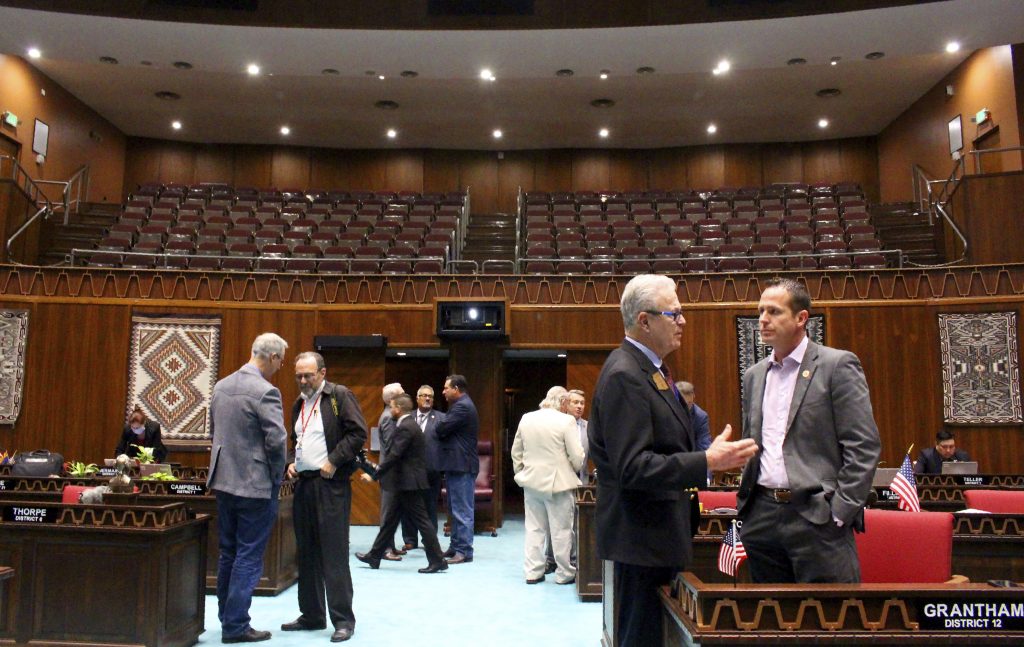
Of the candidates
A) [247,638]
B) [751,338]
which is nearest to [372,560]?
[247,638]

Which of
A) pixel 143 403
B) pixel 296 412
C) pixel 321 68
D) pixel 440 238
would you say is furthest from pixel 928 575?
pixel 321 68

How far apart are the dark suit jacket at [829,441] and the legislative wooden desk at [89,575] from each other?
2774mm

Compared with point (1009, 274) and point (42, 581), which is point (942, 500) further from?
point (42, 581)

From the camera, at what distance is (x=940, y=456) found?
712 cm

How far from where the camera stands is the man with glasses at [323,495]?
13.1 ft

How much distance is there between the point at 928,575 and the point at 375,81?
10963mm

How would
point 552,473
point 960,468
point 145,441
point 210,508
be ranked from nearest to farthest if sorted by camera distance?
point 210,508, point 552,473, point 960,468, point 145,441

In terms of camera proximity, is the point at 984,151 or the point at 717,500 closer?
the point at 717,500

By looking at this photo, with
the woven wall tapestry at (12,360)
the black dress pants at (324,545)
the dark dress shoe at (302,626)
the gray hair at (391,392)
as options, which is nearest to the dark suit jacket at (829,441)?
the black dress pants at (324,545)

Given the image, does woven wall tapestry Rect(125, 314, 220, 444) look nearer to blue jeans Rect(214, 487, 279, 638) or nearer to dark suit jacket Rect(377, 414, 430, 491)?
dark suit jacket Rect(377, 414, 430, 491)

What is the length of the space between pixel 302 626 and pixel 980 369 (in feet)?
23.7

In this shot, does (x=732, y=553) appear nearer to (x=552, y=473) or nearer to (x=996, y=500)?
(x=996, y=500)

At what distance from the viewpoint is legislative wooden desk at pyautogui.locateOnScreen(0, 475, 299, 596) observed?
5.05 m

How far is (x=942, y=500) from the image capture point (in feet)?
16.0
